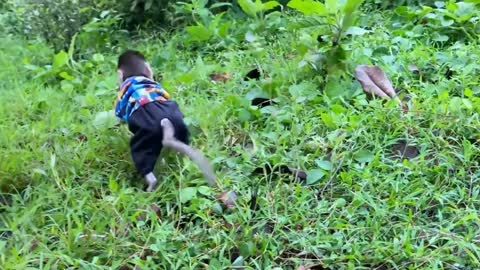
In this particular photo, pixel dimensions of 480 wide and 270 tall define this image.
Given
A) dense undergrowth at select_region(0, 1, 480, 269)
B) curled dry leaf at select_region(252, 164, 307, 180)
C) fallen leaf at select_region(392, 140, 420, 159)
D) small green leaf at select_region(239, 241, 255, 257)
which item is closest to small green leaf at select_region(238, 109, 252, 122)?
dense undergrowth at select_region(0, 1, 480, 269)

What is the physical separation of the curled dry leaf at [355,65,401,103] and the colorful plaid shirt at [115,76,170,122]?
1055 millimetres

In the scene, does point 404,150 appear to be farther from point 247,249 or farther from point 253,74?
point 253,74

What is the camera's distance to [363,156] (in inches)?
125

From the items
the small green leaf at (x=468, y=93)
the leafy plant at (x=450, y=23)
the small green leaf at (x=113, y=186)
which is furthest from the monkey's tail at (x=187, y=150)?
the leafy plant at (x=450, y=23)

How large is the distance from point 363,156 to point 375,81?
672 mm

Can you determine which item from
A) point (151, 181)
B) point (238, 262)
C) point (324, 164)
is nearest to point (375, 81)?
point (324, 164)

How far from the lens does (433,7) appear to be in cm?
477

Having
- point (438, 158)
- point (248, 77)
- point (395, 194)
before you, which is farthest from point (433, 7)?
point (395, 194)

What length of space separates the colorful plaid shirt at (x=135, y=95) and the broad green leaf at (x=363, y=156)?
3.14 feet

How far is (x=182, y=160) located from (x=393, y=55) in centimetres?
162

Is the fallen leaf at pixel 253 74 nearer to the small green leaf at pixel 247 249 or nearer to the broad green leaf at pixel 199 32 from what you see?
the broad green leaf at pixel 199 32

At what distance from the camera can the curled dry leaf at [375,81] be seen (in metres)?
3.61

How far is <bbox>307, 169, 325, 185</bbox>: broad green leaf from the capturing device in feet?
10.0

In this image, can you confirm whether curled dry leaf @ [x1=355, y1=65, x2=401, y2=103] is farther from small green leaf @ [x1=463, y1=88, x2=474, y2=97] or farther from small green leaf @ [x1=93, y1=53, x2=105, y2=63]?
small green leaf @ [x1=93, y1=53, x2=105, y2=63]
